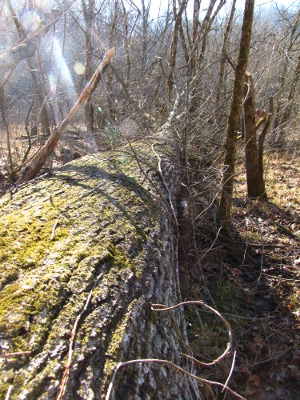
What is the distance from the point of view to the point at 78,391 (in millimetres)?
996

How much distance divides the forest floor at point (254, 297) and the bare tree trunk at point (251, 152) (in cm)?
24

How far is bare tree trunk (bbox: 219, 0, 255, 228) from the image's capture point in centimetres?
354

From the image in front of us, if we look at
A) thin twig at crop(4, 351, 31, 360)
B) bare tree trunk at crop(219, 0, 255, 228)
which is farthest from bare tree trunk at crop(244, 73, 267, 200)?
thin twig at crop(4, 351, 31, 360)

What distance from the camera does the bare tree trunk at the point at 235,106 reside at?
3.54 meters

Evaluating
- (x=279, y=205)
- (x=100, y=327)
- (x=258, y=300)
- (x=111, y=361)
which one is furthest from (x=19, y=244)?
(x=279, y=205)

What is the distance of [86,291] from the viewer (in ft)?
4.58

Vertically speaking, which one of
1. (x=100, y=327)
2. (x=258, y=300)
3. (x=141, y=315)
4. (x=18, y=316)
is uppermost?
(x=18, y=316)

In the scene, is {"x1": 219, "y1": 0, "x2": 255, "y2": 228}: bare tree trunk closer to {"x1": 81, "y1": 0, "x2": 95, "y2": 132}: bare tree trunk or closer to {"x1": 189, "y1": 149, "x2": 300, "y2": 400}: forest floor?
{"x1": 189, "y1": 149, "x2": 300, "y2": 400}: forest floor

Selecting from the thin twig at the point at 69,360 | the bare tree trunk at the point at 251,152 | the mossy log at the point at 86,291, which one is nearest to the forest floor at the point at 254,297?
the bare tree trunk at the point at 251,152

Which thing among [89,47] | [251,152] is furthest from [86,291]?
[89,47]

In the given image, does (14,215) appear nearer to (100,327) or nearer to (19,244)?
(19,244)

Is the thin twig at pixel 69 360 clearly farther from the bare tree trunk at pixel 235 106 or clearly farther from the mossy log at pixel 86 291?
the bare tree trunk at pixel 235 106

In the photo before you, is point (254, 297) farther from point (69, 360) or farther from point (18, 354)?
point (18, 354)

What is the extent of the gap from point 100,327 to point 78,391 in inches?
10.6
